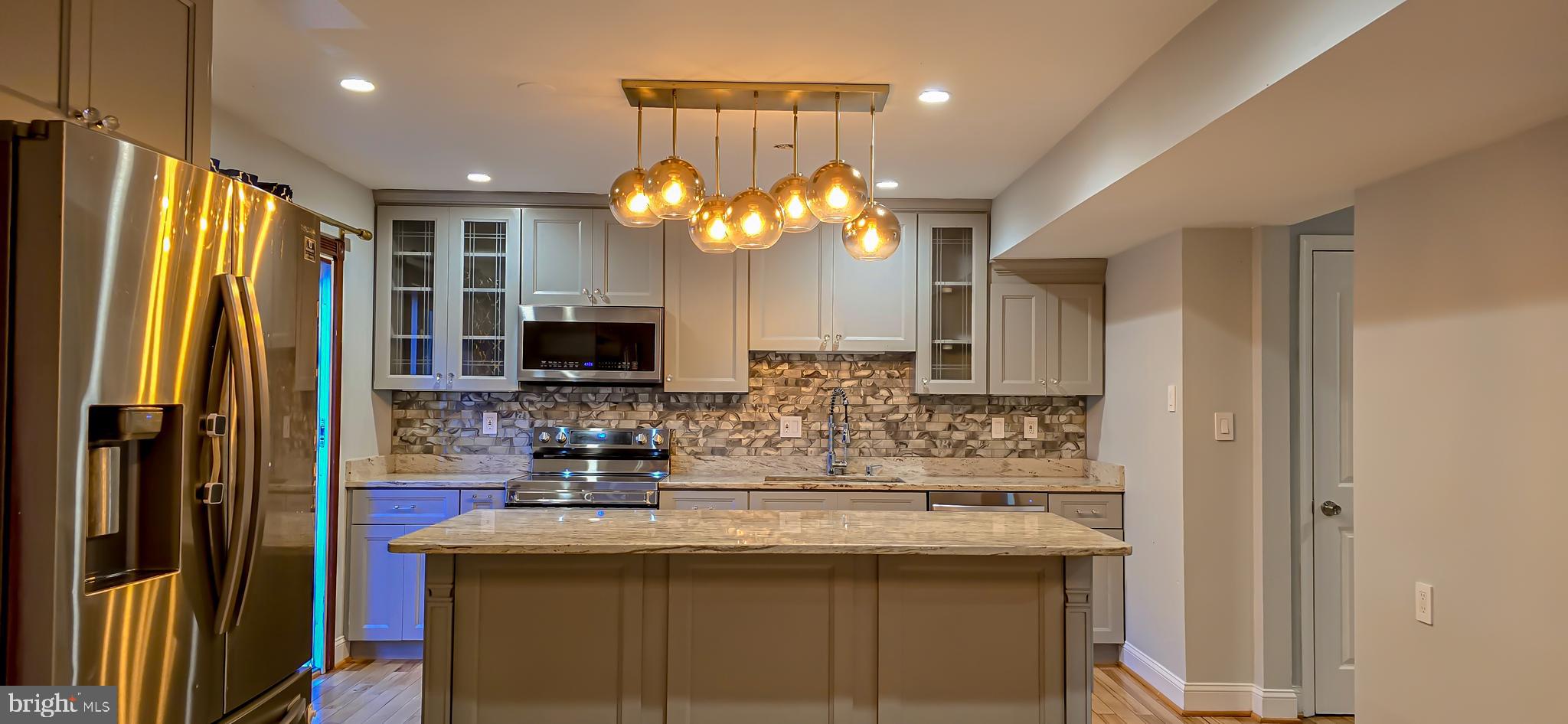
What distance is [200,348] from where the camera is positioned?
167 cm

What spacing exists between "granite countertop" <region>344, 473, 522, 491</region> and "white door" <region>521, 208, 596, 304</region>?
38.0 inches

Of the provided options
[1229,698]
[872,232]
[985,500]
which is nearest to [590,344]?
[985,500]

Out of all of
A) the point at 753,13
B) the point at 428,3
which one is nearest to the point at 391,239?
the point at 428,3

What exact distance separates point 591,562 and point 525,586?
0.68 ft

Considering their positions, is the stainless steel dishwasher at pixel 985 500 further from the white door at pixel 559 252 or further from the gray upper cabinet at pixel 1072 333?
the white door at pixel 559 252

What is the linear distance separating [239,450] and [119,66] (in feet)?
2.68

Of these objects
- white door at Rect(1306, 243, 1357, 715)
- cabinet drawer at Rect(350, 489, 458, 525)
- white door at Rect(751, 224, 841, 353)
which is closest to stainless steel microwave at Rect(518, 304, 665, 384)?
white door at Rect(751, 224, 841, 353)

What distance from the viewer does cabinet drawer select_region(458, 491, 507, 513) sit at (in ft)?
14.3

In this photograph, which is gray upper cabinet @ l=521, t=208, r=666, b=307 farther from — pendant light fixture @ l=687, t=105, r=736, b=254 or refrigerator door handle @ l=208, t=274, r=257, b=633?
refrigerator door handle @ l=208, t=274, r=257, b=633

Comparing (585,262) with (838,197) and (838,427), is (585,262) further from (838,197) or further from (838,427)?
(838,197)

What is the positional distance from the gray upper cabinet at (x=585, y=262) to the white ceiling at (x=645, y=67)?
2.38 ft

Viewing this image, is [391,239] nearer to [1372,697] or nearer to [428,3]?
[428,3]

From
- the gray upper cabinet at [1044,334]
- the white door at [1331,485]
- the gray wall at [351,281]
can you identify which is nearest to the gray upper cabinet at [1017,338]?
the gray upper cabinet at [1044,334]

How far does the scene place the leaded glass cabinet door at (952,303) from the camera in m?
4.76
